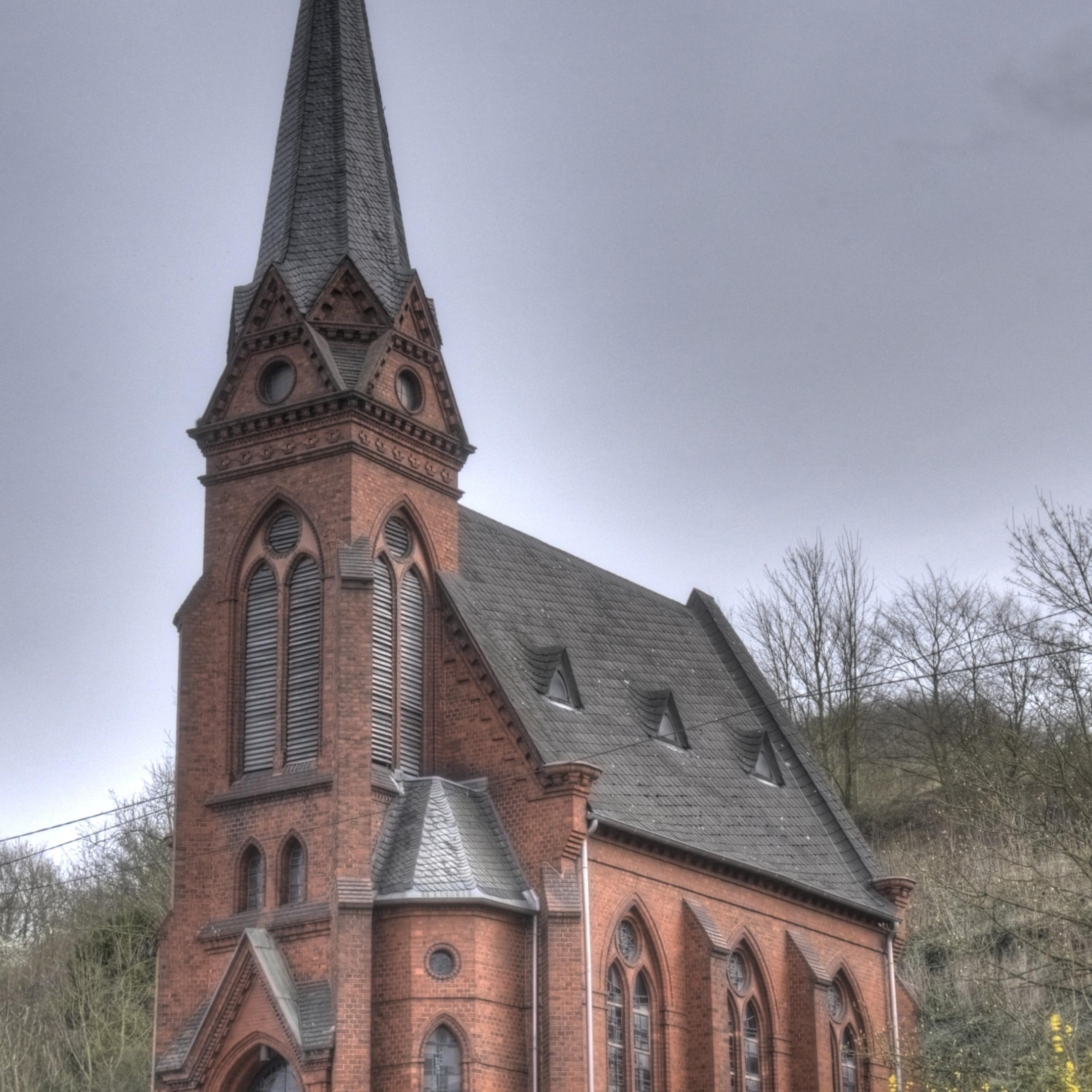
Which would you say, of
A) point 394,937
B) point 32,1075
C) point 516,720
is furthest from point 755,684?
point 32,1075

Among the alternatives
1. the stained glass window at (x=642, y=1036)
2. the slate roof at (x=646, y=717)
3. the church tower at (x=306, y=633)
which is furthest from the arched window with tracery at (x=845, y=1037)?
the church tower at (x=306, y=633)

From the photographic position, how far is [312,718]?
3428 centimetres

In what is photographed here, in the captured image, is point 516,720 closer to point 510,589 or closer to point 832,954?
point 510,589

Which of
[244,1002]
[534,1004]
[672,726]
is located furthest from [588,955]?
[672,726]

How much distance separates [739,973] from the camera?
38875 millimetres

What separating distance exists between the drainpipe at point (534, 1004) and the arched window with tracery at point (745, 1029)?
632 centimetres

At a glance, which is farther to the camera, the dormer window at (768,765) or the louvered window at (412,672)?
the dormer window at (768,765)

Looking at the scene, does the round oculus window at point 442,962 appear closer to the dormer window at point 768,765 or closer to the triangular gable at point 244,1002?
the triangular gable at point 244,1002

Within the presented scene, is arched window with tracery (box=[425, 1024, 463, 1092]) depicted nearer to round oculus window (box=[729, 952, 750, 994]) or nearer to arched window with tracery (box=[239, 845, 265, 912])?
arched window with tracery (box=[239, 845, 265, 912])

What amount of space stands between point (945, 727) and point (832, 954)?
2420cm

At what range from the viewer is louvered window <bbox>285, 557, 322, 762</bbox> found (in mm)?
34250

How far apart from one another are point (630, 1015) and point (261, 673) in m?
8.89

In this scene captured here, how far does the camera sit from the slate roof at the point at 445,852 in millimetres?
32438

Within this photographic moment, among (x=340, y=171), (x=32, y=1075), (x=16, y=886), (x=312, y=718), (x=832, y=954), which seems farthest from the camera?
(x=16, y=886)
